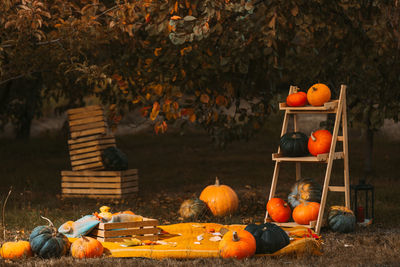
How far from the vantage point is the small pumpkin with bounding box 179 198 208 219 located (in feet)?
27.8

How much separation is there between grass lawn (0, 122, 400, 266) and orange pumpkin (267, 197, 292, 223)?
51 cm

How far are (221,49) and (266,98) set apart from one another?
3.41ft

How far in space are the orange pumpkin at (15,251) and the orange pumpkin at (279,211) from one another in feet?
9.68

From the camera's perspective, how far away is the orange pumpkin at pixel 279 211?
779cm

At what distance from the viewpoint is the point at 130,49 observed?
11.0 m

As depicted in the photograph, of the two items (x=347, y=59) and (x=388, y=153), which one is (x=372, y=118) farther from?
(x=388, y=153)

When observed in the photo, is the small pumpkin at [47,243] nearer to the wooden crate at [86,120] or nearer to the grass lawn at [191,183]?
the grass lawn at [191,183]

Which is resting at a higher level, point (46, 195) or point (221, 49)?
point (221, 49)

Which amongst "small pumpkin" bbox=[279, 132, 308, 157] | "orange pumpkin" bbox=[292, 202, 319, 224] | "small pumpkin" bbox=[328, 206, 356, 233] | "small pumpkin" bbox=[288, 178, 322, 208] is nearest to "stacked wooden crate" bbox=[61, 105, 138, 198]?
"small pumpkin" bbox=[288, 178, 322, 208]

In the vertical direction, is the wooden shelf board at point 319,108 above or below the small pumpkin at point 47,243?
above

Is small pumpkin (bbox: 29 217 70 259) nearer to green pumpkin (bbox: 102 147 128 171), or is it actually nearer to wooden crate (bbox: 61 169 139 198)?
wooden crate (bbox: 61 169 139 198)

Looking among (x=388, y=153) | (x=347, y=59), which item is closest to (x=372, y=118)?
(x=347, y=59)

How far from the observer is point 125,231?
6.79m

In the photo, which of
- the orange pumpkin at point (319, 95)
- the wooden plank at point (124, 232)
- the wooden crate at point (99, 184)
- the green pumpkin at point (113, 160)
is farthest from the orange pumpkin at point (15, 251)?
the green pumpkin at point (113, 160)
